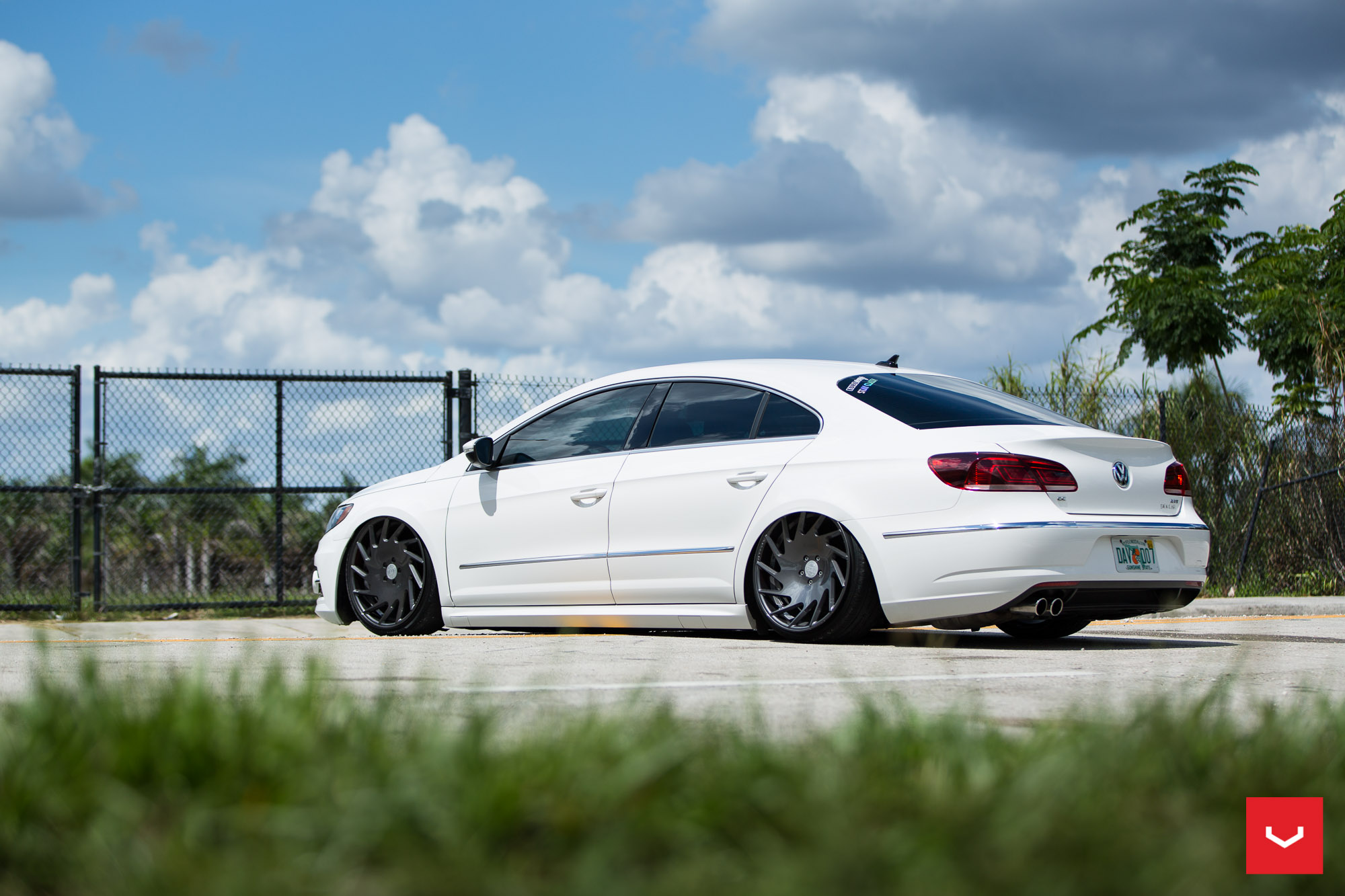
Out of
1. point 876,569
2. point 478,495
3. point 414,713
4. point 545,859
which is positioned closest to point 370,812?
point 545,859

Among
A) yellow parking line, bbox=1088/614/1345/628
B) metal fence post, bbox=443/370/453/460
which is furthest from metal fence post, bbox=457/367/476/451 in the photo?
yellow parking line, bbox=1088/614/1345/628

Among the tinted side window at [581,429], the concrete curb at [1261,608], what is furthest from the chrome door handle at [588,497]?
the concrete curb at [1261,608]

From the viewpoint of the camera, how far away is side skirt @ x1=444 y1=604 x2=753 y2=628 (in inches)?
269

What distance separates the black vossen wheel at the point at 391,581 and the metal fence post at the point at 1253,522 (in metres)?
8.66

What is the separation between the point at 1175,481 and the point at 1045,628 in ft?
3.79

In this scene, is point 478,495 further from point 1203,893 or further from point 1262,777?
point 1203,893

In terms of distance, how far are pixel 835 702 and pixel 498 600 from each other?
3922 mm

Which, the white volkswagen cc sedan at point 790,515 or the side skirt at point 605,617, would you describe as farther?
the side skirt at point 605,617

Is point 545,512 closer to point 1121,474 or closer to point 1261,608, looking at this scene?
point 1121,474

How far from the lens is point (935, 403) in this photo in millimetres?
6742

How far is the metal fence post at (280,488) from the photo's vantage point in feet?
39.0

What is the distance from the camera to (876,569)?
6312mm

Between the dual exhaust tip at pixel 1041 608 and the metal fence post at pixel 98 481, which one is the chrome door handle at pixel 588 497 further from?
the metal fence post at pixel 98 481

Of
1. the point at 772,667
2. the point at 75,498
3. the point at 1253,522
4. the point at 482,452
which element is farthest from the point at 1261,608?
the point at 75,498
